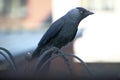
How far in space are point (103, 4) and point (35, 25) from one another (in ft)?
0.92

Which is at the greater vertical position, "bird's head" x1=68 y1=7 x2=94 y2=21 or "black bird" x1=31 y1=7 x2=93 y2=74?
"bird's head" x1=68 y1=7 x2=94 y2=21

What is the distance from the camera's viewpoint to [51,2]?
1.14 metres

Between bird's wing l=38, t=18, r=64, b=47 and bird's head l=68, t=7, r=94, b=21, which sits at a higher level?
bird's head l=68, t=7, r=94, b=21

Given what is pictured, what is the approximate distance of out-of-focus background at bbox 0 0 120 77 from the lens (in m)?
1.09

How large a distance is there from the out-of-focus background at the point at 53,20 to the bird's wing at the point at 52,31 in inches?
0.7

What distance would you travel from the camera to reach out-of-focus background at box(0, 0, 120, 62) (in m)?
1.11

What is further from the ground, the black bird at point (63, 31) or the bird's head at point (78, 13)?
the bird's head at point (78, 13)

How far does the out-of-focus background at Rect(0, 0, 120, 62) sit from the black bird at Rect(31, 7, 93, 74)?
20mm

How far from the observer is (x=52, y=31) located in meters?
1.12

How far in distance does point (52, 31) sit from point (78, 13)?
0.37ft

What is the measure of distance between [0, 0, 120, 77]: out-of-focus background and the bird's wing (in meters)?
0.02

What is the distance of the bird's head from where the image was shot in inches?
43.4

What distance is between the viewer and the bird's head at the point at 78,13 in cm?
110

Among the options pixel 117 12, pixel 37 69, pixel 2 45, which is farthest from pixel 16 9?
pixel 117 12
